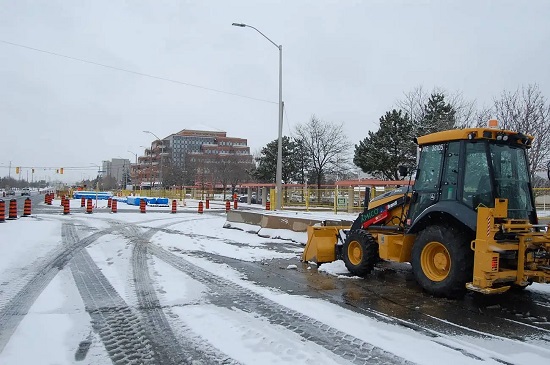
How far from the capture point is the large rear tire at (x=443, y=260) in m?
6.48

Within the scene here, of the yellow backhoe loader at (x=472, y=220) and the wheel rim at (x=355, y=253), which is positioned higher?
the yellow backhoe loader at (x=472, y=220)

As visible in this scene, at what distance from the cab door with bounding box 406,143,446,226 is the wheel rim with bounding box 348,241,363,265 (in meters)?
1.30

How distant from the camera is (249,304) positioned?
6.48 metres

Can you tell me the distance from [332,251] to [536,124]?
1655cm

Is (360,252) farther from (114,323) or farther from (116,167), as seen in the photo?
(116,167)

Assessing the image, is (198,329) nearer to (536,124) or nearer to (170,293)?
(170,293)

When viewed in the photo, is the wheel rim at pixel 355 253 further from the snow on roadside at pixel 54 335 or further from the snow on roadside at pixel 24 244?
the snow on roadside at pixel 24 244

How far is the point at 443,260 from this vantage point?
22.8ft

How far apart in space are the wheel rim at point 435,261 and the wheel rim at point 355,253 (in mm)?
1757

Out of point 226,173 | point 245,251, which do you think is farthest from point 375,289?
point 226,173

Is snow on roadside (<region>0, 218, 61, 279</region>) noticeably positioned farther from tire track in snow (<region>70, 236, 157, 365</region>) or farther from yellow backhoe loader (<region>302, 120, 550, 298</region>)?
yellow backhoe loader (<region>302, 120, 550, 298</region>)

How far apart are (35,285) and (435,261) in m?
6.96

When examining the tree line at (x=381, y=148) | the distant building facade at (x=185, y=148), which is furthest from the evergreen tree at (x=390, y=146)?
the distant building facade at (x=185, y=148)

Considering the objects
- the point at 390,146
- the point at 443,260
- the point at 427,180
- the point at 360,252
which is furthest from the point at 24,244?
the point at 390,146
